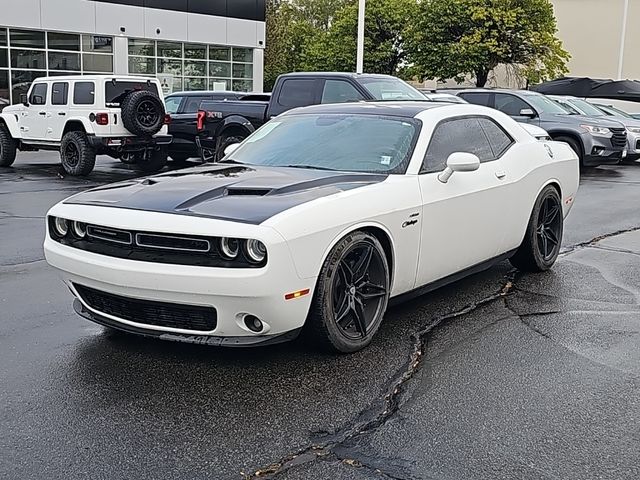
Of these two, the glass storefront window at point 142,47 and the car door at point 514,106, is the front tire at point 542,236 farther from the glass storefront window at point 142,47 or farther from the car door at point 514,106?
the glass storefront window at point 142,47

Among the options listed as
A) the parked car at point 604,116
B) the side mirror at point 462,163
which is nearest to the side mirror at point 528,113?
the parked car at point 604,116

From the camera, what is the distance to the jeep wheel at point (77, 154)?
15000mm

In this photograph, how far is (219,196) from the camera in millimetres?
4688

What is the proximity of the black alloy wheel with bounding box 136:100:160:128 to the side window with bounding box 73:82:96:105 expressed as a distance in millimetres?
927

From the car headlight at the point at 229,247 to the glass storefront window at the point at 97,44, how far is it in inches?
1127

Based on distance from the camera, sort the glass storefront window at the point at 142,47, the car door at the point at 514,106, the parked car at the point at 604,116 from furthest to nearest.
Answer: the glass storefront window at the point at 142,47
the parked car at the point at 604,116
the car door at the point at 514,106

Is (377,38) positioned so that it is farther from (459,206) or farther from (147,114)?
(459,206)

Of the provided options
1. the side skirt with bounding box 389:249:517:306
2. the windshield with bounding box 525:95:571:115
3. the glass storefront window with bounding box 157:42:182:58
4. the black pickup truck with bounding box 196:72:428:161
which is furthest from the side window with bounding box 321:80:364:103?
the glass storefront window with bounding box 157:42:182:58

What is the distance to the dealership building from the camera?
2853 cm

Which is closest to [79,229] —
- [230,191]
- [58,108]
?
[230,191]

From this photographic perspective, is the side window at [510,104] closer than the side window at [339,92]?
No

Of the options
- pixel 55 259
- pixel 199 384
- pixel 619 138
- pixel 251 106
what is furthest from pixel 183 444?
pixel 619 138

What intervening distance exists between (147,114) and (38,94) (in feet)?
8.86

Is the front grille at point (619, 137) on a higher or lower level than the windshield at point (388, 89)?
lower
